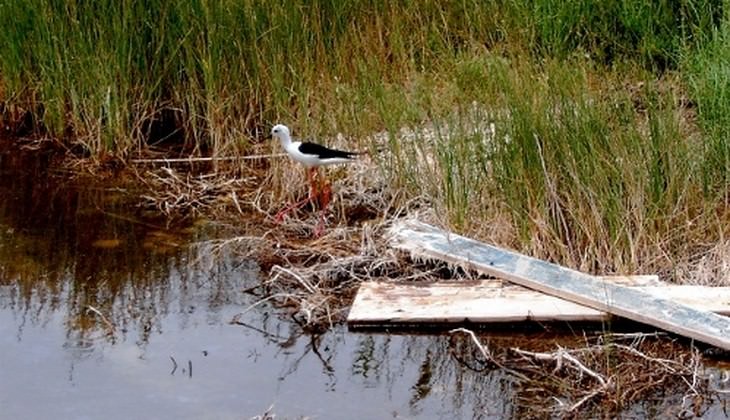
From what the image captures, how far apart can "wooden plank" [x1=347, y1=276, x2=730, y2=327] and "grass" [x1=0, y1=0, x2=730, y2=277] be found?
1.06 feet

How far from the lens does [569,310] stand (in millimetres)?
4586

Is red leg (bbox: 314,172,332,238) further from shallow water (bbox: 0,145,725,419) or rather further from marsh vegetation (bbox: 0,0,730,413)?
shallow water (bbox: 0,145,725,419)

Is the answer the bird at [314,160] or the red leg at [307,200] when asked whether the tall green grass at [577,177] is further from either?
the red leg at [307,200]

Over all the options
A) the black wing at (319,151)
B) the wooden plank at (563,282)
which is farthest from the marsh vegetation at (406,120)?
the black wing at (319,151)

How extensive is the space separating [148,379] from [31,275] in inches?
46.9

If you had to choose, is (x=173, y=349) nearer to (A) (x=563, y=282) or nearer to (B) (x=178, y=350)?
(B) (x=178, y=350)

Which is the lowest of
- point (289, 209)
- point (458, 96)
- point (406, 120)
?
point (289, 209)

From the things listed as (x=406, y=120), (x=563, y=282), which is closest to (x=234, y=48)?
(x=406, y=120)

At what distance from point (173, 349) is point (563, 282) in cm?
143

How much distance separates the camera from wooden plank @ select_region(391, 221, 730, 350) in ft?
14.3

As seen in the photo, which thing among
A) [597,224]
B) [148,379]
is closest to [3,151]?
[148,379]

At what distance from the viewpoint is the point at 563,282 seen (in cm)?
470

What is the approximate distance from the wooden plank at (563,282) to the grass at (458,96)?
0.21 meters

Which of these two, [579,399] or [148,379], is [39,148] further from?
[579,399]
